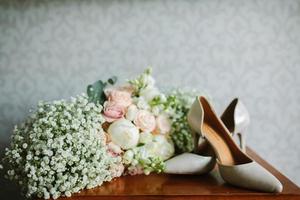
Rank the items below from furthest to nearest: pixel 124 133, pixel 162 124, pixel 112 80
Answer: pixel 112 80 → pixel 162 124 → pixel 124 133

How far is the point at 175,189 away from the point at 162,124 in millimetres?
255

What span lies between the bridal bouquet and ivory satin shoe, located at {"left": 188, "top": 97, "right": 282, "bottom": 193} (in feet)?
0.29

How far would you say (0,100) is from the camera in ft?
4.75

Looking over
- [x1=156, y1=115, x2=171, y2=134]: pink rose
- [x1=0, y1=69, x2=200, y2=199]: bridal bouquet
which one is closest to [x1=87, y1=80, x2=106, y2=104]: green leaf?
[x1=0, y1=69, x2=200, y2=199]: bridal bouquet

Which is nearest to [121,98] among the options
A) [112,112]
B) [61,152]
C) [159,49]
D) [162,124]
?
[112,112]

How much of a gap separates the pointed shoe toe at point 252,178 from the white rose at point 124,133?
0.29 metres

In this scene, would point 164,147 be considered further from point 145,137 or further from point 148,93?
point 148,93

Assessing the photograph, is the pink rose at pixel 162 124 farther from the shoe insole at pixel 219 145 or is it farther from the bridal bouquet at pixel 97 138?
the shoe insole at pixel 219 145

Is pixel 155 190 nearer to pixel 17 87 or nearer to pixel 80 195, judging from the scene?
pixel 80 195

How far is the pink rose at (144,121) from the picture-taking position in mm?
1126

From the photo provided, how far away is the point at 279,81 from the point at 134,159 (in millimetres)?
781

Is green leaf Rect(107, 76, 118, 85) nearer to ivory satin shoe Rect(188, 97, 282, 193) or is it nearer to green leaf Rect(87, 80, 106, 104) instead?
green leaf Rect(87, 80, 106, 104)

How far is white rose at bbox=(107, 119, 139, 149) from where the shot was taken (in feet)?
3.53

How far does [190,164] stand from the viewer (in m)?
1.09
